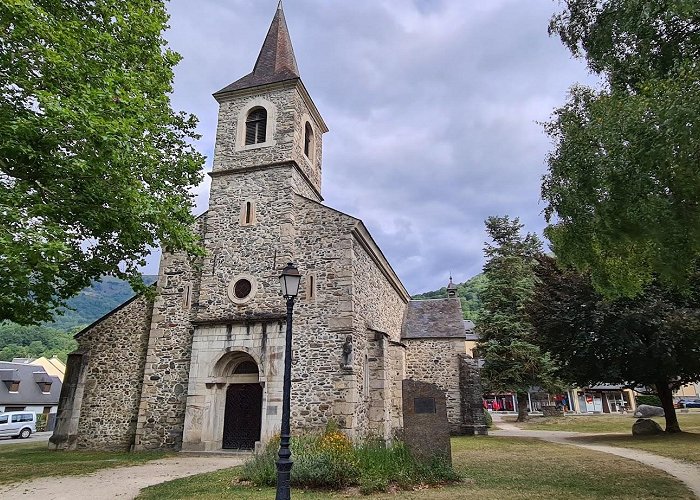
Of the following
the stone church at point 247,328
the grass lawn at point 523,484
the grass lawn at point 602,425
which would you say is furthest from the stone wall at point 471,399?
the grass lawn at point 523,484

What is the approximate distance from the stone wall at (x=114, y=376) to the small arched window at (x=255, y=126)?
7957 mm

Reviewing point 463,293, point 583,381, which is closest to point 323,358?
point 583,381

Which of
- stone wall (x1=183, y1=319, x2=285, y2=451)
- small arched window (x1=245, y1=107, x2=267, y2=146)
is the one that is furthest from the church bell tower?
stone wall (x1=183, y1=319, x2=285, y2=451)

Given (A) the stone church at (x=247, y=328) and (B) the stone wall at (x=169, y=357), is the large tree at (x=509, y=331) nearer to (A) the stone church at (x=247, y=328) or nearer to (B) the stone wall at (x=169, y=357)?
(A) the stone church at (x=247, y=328)

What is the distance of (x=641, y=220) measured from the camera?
7.64 metres

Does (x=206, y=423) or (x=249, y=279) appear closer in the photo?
(x=206, y=423)

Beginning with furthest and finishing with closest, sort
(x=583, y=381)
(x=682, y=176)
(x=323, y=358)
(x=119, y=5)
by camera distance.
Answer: (x=583, y=381) < (x=323, y=358) < (x=119, y=5) < (x=682, y=176)

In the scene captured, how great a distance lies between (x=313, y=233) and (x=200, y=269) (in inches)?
178

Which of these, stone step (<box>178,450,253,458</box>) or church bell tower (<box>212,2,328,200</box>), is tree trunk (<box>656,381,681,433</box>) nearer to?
church bell tower (<box>212,2,328,200</box>)

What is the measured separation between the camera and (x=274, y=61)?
2089cm

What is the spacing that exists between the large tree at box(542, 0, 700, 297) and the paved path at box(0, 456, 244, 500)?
34.0 feet

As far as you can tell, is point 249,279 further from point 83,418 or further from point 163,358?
point 83,418

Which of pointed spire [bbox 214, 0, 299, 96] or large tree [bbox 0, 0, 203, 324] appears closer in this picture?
large tree [bbox 0, 0, 203, 324]

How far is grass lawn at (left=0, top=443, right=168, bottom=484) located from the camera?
38.1 feet
